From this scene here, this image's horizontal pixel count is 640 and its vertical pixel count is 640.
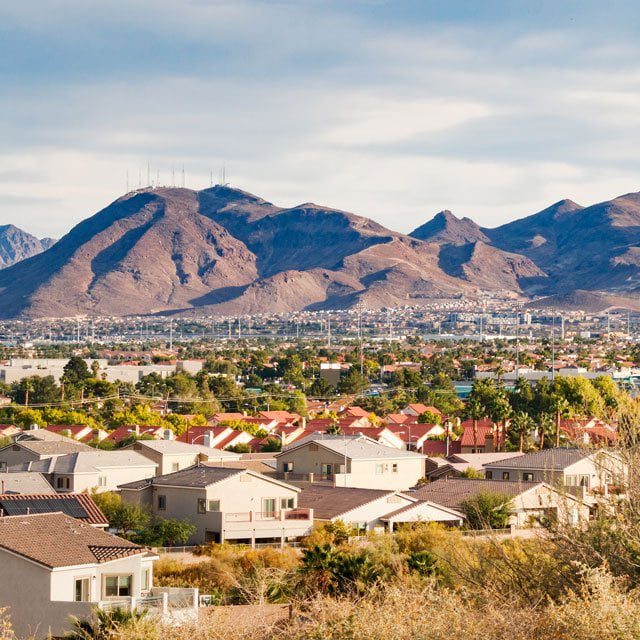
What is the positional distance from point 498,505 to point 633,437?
2362 centimetres

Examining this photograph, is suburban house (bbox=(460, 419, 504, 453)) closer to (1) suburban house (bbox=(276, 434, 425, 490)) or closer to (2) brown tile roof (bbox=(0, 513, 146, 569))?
(1) suburban house (bbox=(276, 434, 425, 490))

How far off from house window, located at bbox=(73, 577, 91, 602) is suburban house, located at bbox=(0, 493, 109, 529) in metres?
9.22

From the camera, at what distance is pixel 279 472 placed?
52.5 meters

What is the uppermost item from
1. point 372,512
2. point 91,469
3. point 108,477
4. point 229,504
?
point 91,469

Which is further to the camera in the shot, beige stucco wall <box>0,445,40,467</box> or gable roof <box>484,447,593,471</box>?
beige stucco wall <box>0,445,40,467</box>

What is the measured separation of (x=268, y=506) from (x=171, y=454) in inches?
506

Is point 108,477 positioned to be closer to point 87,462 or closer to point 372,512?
point 87,462

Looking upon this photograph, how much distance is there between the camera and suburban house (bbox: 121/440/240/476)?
53.8 metres

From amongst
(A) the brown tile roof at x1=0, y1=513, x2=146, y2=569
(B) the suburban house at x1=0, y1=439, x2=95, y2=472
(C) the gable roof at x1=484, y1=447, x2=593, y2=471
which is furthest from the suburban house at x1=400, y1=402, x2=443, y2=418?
(A) the brown tile roof at x1=0, y1=513, x2=146, y2=569

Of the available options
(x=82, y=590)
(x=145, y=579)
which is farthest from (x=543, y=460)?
(x=82, y=590)

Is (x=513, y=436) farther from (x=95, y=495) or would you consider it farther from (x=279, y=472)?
(x=95, y=495)

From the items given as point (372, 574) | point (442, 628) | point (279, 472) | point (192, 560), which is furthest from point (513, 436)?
point (442, 628)

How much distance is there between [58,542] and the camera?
88.2ft

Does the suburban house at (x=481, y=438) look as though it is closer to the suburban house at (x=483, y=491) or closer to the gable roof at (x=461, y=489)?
the suburban house at (x=483, y=491)
